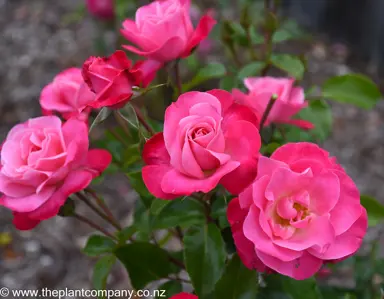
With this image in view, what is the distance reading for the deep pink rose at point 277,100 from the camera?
0.58m

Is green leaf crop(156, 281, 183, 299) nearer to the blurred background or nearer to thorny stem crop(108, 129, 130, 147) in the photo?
thorny stem crop(108, 129, 130, 147)

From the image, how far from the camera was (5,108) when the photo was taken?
6.37 feet

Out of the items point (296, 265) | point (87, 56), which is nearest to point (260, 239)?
point (296, 265)

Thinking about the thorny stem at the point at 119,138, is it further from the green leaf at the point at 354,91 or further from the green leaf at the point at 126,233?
the green leaf at the point at 354,91

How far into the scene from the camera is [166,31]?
52cm

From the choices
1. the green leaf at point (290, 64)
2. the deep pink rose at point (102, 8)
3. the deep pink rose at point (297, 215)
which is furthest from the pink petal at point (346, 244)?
the deep pink rose at point (102, 8)

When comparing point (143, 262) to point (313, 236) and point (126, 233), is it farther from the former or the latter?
point (313, 236)

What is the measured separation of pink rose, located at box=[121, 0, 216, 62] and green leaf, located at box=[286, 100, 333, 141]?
218 mm

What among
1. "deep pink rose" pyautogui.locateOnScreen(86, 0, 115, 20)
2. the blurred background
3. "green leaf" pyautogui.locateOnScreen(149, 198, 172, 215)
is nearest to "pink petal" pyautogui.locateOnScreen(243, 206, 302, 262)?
"green leaf" pyautogui.locateOnScreen(149, 198, 172, 215)

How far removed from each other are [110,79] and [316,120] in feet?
1.25

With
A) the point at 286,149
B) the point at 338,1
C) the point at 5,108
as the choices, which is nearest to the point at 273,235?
the point at 286,149

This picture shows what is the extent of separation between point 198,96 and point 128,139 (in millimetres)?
272

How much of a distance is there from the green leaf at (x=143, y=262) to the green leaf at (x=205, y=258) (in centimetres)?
8

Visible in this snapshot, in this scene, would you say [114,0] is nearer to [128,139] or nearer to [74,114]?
[128,139]
